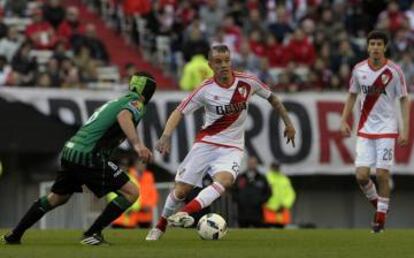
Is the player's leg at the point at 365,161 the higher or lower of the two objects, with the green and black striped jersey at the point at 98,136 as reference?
lower

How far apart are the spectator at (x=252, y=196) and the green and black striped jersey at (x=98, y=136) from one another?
422 inches

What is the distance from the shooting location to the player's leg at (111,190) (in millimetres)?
14961

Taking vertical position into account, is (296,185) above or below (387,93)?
below

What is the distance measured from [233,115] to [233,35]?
47.2ft

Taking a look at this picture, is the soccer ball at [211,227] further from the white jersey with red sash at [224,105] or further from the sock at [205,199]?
the white jersey with red sash at [224,105]

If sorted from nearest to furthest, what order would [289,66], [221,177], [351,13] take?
[221,177] < [289,66] < [351,13]

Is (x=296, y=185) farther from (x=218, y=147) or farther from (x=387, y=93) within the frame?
(x=218, y=147)

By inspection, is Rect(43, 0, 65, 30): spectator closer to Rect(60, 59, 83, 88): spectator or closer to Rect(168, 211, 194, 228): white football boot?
Rect(60, 59, 83, 88): spectator

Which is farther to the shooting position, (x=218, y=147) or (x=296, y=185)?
(x=296, y=185)

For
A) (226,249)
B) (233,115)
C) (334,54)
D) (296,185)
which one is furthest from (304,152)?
(226,249)

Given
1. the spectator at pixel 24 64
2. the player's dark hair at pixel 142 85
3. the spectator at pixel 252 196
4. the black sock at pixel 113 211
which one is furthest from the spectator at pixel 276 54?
the black sock at pixel 113 211

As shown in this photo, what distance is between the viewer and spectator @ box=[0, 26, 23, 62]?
26931mm

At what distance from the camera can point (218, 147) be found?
16.4m

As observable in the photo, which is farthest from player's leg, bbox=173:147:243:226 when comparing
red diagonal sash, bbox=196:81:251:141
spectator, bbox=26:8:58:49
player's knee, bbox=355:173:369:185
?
spectator, bbox=26:8:58:49
